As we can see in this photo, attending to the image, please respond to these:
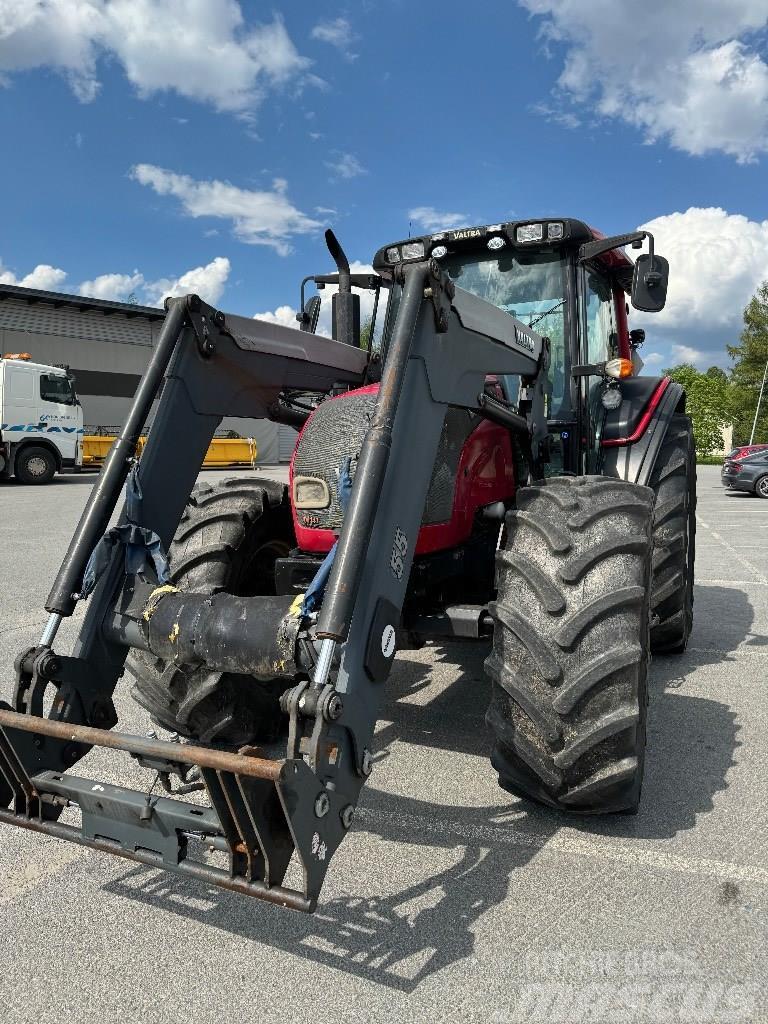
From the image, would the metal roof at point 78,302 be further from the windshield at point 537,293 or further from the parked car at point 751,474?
the windshield at point 537,293

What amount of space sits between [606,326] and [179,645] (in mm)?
3548

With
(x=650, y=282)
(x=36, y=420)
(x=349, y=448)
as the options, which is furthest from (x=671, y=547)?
(x=36, y=420)

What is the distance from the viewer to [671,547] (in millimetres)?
5094

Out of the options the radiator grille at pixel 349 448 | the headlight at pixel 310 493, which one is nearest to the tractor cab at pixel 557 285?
the radiator grille at pixel 349 448

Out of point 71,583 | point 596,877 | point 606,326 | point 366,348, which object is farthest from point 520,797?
point 606,326

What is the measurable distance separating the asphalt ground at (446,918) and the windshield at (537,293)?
2066mm

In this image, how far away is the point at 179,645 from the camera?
2670 millimetres

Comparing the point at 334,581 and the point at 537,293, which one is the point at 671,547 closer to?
the point at 537,293

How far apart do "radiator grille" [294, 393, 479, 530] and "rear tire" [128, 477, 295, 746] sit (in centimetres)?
51

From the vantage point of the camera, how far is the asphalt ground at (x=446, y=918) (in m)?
2.12

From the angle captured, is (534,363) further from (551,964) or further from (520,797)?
(551,964)

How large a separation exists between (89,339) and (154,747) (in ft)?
109

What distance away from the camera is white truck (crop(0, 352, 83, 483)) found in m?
20.3

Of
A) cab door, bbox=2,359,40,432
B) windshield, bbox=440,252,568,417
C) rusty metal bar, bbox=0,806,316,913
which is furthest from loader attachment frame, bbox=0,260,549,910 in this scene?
cab door, bbox=2,359,40,432
